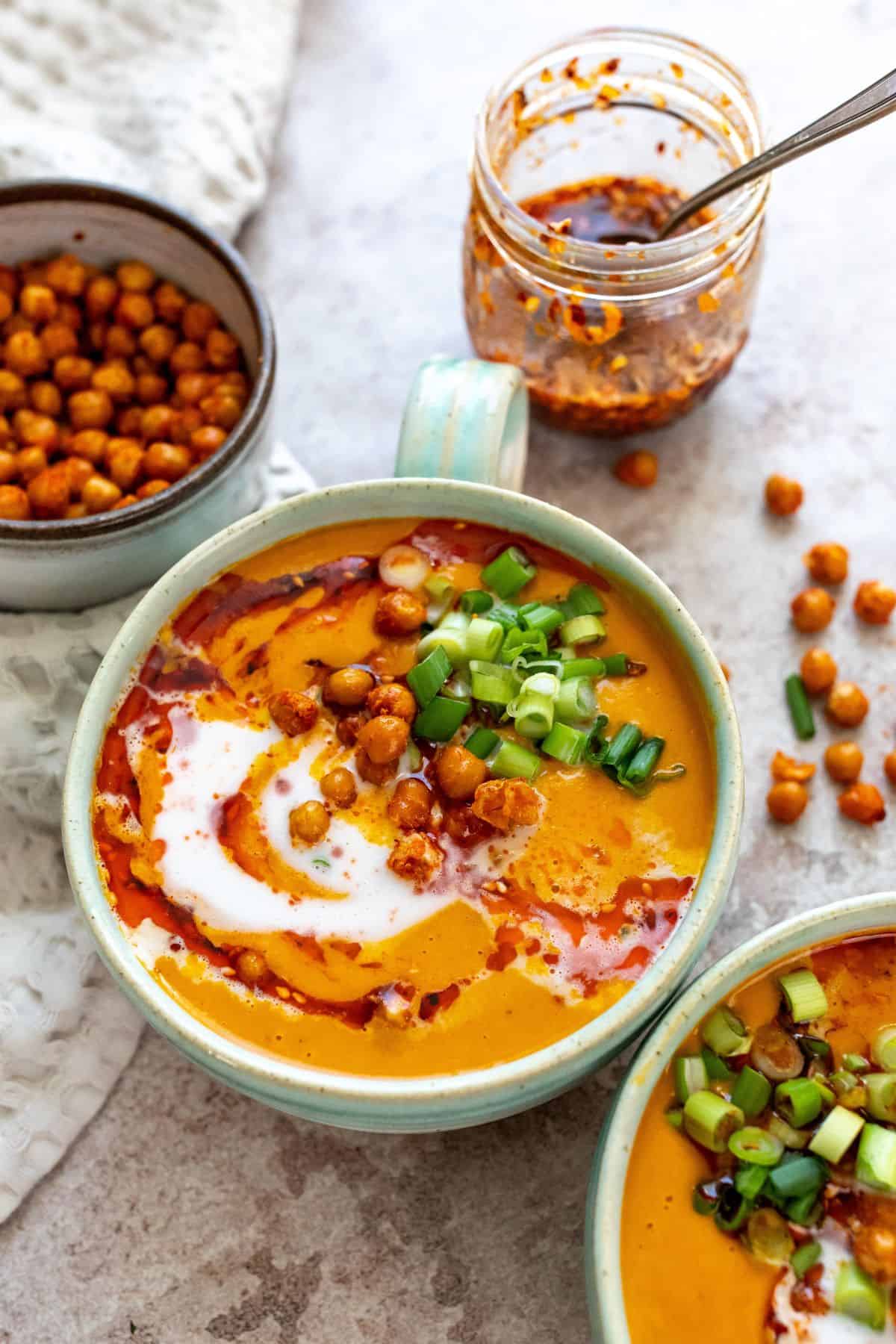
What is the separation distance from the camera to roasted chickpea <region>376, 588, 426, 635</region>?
185cm

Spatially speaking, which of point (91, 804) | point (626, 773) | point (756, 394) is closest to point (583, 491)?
point (756, 394)

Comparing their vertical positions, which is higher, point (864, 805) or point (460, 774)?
point (460, 774)

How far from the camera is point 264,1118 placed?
Result: 2.08m

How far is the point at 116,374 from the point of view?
2.31 metres

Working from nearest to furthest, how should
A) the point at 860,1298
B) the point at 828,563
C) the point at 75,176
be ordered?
the point at 860,1298 < the point at 828,563 < the point at 75,176

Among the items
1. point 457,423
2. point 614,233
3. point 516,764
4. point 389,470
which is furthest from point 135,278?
point 516,764

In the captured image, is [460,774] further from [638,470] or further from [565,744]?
[638,470]

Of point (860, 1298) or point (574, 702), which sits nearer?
point (860, 1298)

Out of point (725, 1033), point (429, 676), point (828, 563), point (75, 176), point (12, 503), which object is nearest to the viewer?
point (725, 1033)

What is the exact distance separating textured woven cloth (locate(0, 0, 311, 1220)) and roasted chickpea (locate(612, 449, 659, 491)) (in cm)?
55

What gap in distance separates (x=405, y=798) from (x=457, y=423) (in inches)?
21.6

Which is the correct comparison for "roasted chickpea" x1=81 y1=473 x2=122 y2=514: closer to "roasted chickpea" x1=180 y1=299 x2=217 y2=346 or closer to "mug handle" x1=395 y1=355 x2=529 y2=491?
"roasted chickpea" x1=180 y1=299 x2=217 y2=346

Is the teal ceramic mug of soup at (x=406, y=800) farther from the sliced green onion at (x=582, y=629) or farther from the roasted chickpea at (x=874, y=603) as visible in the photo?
the roasted chickpea at (x=874, y=603)

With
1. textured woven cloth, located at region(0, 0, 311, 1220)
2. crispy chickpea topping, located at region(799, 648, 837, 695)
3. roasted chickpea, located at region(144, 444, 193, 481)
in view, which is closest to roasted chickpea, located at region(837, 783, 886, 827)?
crispy chickpea topping, located at region(799, 648, 837, 695)
